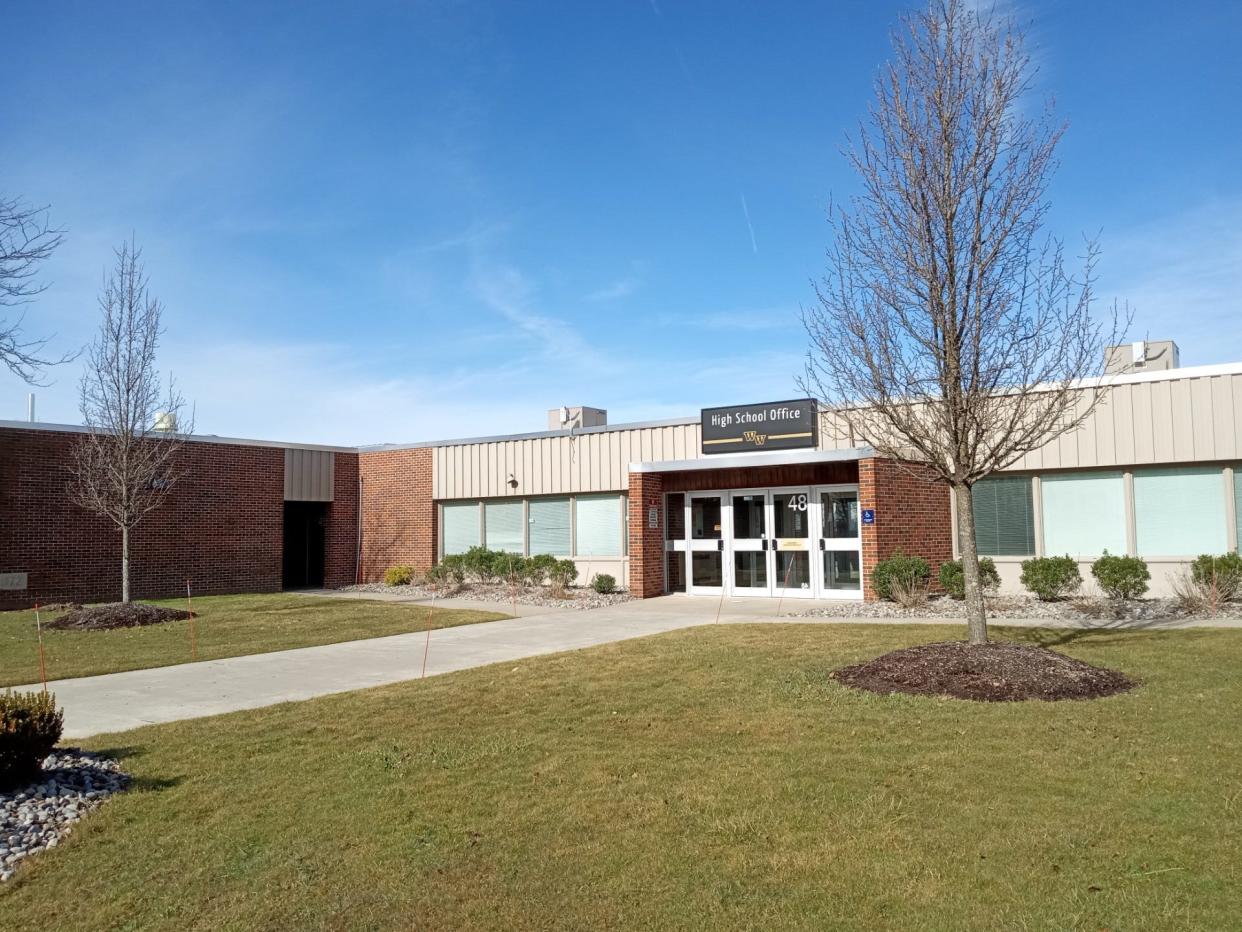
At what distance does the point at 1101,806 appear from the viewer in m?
5.48

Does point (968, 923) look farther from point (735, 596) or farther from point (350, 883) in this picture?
point (735, 596)

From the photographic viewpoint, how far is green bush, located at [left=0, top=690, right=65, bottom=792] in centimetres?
623

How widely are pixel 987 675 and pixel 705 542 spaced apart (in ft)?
40.4

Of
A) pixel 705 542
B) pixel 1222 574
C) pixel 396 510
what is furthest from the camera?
A: pixel 396 510

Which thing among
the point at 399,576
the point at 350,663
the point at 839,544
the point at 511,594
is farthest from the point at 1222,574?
the point at 399,576

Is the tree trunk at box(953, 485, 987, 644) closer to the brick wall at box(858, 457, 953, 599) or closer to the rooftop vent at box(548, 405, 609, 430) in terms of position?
the brick wall at box(858, 457, 953, 599)

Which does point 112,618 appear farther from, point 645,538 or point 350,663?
point 645,538

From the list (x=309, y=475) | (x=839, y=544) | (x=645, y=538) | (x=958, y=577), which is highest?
(x=309, y=475)

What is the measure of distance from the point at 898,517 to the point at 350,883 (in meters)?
15.1

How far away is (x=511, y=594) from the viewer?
22234 mm

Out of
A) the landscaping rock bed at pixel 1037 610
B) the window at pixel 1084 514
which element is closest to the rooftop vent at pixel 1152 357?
the window at pixel 1084 514

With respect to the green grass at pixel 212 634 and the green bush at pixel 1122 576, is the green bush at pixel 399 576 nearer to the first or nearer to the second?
the green grass at pixel 212 634

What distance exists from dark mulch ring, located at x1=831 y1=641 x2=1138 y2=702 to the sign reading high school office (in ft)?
35.1

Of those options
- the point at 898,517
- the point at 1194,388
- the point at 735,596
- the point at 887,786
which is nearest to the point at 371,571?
the point at 735,596
